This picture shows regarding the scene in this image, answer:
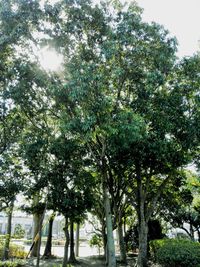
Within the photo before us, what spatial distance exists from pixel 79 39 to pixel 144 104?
3634mm

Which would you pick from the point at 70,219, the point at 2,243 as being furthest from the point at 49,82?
the point at 2,243

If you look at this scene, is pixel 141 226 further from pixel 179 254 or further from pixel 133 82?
pixel 133 82

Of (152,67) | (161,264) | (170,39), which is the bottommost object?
(161,264)

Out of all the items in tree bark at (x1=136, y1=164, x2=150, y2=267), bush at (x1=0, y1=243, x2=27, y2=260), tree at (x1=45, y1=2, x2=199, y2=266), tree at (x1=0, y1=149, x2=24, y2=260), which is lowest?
bush at (x1=0, y1=243, x2=27, y2=260)

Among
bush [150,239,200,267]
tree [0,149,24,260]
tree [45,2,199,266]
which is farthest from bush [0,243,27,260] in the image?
bush [150,239,200,267]

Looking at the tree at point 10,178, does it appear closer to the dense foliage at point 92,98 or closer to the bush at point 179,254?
the dense foliage at point 92,98

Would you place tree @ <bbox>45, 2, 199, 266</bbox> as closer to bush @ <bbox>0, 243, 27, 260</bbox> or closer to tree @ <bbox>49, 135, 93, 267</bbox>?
tree @ <bbox>49, 135, 93, 267</bbox>

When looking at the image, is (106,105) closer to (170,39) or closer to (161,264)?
(170,39)

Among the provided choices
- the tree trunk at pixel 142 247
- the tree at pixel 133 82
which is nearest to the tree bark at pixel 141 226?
the tree trunk at pixel 142 247

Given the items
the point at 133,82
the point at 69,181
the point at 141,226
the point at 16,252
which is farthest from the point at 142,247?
the point at 16,252

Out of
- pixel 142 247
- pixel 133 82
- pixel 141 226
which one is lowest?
pixel 142 247

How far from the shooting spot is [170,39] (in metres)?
11.2

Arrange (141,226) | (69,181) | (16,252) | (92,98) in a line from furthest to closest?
(16,252), (141,226), (69,181), (92,98)

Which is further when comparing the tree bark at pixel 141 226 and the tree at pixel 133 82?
the tree bark at pixel 141 226
